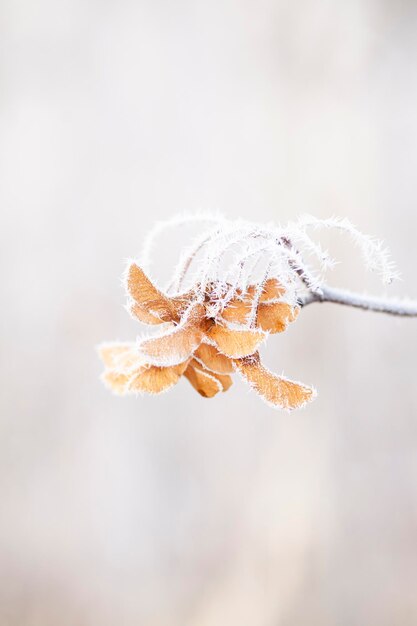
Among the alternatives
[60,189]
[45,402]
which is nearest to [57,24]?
[60,189]

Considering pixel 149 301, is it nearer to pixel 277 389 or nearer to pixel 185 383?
pixel 277 389

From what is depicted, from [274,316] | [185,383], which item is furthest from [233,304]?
[185,383]

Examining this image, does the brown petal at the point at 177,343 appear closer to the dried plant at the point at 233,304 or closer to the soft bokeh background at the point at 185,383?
the dried plant at the point at 233,304

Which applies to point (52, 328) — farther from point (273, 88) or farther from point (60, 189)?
point (273, 88)

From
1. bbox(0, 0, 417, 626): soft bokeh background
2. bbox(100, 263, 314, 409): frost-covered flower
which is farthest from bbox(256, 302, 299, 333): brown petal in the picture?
bbox(0, 0, 417, 626): soft bokeh background

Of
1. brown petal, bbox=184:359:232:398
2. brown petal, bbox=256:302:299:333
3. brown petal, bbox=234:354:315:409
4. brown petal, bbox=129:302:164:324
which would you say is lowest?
brown petal, bbox=234:354:315:409

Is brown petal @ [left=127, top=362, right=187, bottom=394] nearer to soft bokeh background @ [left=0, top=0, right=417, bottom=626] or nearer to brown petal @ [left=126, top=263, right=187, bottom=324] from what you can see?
brown petal @ [left=126, top=263, right=187, bottom=324]
